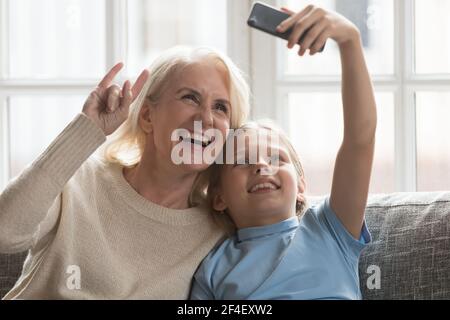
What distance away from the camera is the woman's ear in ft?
6.12

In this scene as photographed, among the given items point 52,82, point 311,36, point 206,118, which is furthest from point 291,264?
point 52,82

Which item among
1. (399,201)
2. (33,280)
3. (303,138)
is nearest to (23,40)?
(303,138)

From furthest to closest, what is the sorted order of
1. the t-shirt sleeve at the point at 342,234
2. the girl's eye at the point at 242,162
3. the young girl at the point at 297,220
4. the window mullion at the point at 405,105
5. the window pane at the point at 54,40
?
1. the window pane at the point at 54,40
2. the window mullion at the point at 405,105
3. the girl's eye at the point at 242,162
4. the t-shirt sleeve at the point at 342,234
5. the young girl at the point at 297,220

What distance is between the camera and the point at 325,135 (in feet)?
8.48

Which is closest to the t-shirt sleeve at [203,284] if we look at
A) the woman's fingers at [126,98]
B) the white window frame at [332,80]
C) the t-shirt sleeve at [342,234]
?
the t-shirt sleeve at [342,234]

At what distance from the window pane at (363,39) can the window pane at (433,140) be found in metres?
0.16

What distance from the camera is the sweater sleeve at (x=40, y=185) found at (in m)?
→ 1.56

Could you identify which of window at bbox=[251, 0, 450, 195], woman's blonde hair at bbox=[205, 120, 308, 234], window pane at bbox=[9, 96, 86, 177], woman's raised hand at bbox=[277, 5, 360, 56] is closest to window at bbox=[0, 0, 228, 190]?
window pane at bbox=[9, 96, 86, 177]

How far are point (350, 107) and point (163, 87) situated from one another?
0.47 m

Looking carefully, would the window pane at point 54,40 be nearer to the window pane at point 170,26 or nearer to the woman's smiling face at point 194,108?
the window pane at point 170,26

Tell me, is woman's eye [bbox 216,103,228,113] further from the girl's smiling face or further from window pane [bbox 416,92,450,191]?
window pane [bbox 416,92,450,191]
